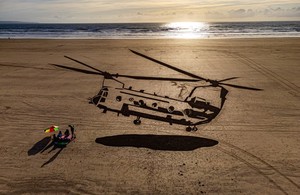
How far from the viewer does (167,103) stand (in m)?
9.27

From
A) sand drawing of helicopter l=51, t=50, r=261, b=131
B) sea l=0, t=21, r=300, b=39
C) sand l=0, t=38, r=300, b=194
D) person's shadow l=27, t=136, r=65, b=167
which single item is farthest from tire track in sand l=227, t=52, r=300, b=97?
sea l=0, t=21, r=300, b=39

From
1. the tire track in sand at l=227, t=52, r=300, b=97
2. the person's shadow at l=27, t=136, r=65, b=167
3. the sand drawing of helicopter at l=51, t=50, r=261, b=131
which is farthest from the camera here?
the tire track in sand at l=227, t=52, r=300, b=97

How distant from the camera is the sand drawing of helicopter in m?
8.20

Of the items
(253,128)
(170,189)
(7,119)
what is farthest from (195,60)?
(170,189)

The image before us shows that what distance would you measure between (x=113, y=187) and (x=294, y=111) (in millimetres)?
6256

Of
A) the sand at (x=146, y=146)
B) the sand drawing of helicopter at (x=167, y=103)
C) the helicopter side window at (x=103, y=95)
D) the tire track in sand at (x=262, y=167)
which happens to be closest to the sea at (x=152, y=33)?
the sand drawing of helicopter at (x=167, y=103)

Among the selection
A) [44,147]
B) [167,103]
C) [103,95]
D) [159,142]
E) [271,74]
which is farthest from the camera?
[271,74]

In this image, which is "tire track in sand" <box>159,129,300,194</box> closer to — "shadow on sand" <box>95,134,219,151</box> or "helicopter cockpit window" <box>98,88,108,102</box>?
"shadow on sand" <box>95,134,219,151</box>

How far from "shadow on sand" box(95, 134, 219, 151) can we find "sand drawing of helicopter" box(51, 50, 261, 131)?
67 cm

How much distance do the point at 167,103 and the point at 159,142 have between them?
8.86ft

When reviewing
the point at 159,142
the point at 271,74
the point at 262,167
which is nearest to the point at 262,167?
the point at 262,167

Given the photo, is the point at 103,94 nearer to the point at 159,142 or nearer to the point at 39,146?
the point at 39,146

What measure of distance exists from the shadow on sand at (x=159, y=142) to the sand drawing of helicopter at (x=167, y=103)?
667 mm

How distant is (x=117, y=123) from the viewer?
783cm
